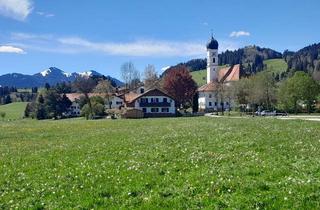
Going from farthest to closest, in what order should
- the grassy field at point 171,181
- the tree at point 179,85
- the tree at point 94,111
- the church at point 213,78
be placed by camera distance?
the church at point 213,78 < the tree at point 179,85 < the tree at point 94,111 < the grassy field at point 171,181

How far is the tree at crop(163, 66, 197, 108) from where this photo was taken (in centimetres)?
14825

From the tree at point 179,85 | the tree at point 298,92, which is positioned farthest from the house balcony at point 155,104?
the tree at point 298,92

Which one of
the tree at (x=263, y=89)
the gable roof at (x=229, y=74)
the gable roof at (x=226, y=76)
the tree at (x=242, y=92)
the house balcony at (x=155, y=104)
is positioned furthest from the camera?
the gable roof at (x=229, y=74)

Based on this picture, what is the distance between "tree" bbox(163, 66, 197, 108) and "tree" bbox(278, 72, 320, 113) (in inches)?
1590

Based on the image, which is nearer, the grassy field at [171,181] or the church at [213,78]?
the grassy field at [171,181]

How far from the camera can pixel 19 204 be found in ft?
40.3

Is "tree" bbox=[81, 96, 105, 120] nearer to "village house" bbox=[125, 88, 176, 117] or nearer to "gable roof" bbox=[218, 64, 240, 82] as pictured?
"village house" bbox=[125, 88, 176, 117]

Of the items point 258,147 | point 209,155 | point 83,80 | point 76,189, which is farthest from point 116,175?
point 83,80

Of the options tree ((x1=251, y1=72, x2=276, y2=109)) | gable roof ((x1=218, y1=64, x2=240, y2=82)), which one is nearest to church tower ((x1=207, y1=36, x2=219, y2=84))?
gable roof ((x1=218, y1=64, x2=240, y2=82))

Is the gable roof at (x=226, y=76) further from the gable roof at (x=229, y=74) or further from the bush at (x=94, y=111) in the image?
the bush at (x=94, y=111)

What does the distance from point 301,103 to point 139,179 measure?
110135 mm

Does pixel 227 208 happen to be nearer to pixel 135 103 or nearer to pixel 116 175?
pixel 116 175

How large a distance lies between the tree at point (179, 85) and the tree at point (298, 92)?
4039 centimetres

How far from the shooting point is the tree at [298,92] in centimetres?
11162
